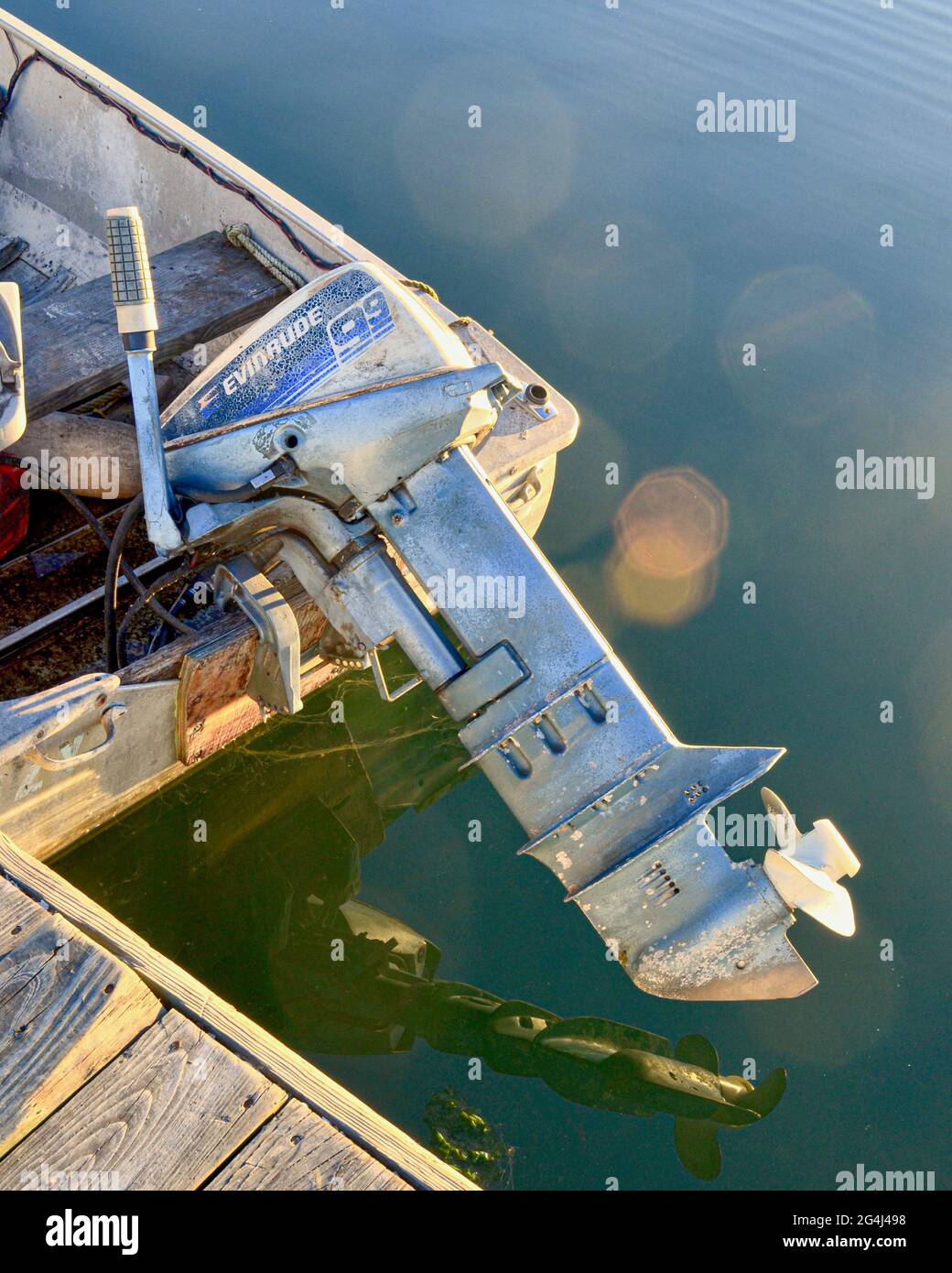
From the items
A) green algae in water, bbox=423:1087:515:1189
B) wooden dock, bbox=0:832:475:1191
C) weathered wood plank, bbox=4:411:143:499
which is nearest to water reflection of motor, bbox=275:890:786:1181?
green algae in water, bbox=423:1087:515:1189

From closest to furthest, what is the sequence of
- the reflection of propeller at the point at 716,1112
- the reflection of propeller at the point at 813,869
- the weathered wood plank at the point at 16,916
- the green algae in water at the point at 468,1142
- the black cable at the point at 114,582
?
the weathered wood plank at the point at 16,916
the reflection of propeller at the point at 813,869
the black cable at the point at 114,582
the green algae in water at the point at 468,1142
the reflection of propeller at the point at 716,1112

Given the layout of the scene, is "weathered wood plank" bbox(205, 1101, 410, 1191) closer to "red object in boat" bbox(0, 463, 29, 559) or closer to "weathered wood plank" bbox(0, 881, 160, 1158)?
"weathered wood plank" bbox(0, 881, 160, 1158)

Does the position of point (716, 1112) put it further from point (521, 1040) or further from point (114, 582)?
point (114, 582)

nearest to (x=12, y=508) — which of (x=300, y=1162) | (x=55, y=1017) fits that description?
(x=55, y=1017)

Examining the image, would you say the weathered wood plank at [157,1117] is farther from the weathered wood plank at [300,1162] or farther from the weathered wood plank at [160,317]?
the weathered wood plank at [160,317]

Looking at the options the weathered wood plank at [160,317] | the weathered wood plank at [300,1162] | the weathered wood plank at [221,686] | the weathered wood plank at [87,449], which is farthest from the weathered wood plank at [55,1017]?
the weathered wood plank at [160,317]
